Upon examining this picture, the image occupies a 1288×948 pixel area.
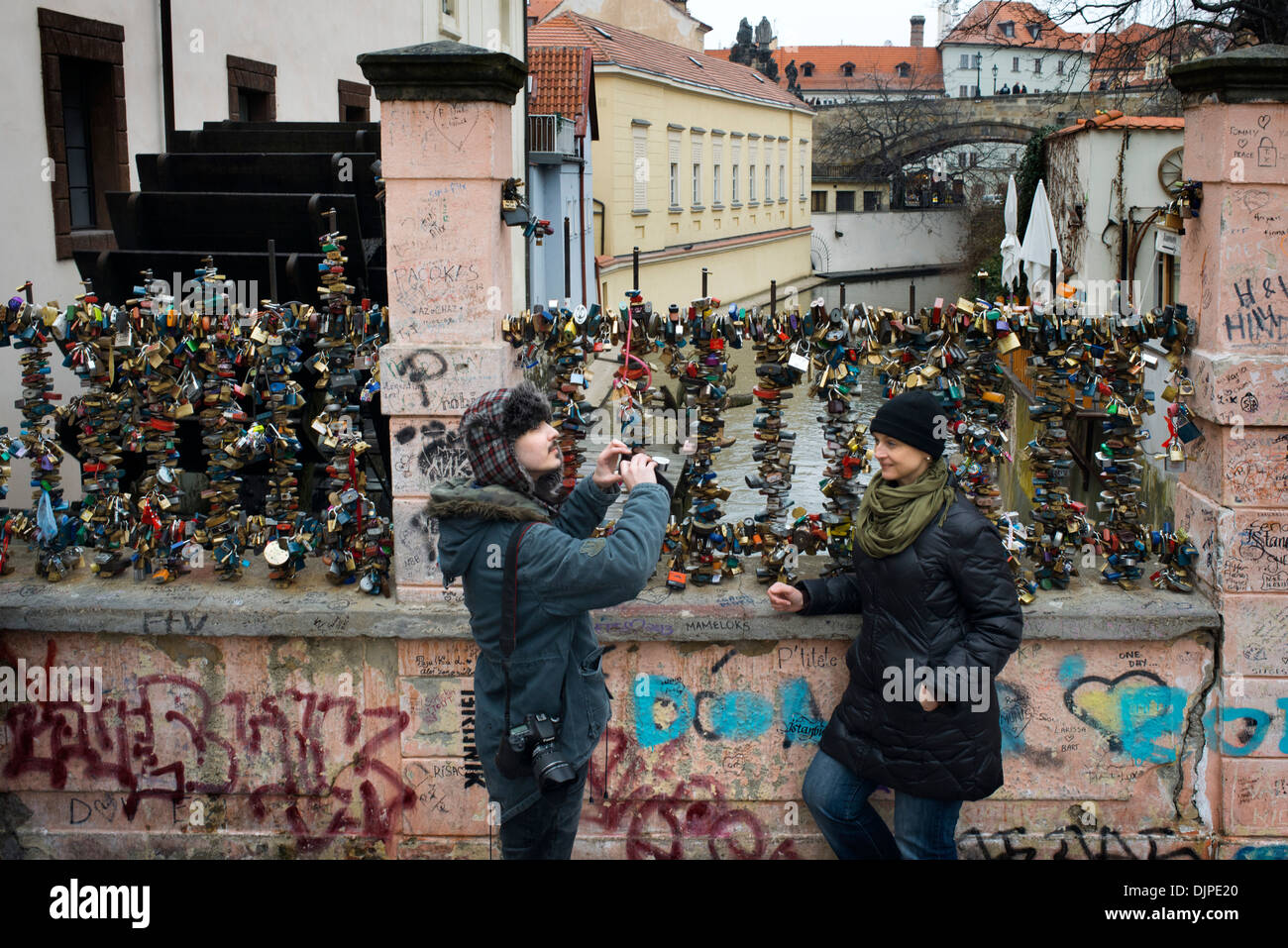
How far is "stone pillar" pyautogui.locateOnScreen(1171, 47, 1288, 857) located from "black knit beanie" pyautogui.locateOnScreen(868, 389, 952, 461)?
47.0 inches

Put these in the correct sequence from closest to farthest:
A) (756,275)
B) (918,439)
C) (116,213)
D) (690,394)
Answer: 1. (918,439)
2. (690,394)
3. (116,213)
4. (756,275)

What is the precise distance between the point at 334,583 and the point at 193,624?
518 millimetres

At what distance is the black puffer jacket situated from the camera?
3629 mm

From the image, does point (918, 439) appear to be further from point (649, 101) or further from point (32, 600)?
point (649, 101)

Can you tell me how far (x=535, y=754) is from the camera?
130 inches

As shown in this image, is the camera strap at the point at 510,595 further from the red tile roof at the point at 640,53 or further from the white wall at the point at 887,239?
the white wall at the point at 887,239

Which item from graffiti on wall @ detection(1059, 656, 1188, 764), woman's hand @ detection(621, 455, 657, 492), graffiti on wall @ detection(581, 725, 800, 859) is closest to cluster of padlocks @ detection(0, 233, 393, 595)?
graffiti on wall @ detection(581, 725, 800, 859)

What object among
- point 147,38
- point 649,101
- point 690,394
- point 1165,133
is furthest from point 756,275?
point 690,394

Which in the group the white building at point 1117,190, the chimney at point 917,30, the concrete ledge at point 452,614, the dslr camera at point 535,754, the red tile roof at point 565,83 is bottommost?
the dslr camera at point 535,754

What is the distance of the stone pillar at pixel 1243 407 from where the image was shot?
165 inches

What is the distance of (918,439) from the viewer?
3.75 meters

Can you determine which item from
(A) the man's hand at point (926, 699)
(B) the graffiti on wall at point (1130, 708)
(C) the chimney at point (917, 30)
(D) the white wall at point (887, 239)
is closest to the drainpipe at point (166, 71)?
(B) the graffiti on wall at point (1130, 708)

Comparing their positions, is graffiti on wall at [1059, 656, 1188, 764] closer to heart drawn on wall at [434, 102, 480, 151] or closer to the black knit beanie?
the black knit beanie

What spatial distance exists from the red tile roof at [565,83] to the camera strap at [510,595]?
21670mm
